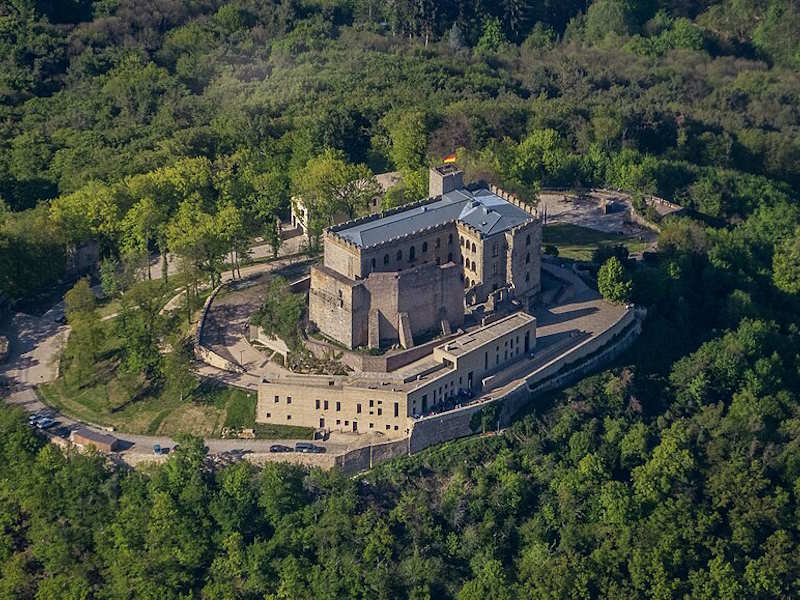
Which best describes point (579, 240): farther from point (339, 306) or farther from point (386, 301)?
point (339, 306)

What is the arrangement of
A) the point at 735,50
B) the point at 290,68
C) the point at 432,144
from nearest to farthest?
the point at 432,144, the point at 290,68, the point at 735,50

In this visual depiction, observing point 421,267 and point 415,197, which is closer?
point 421,267

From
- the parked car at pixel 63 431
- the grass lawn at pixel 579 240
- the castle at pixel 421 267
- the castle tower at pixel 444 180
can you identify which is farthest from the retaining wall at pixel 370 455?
the grass lawn at pixel 579 240

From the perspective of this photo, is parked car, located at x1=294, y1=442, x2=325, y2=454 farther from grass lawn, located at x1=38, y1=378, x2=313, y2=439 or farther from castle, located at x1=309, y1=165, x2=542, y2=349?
castle, located at x1=309, y1=165, x2=542, y2=349

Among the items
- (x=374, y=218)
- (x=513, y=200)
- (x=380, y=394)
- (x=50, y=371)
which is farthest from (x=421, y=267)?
(x=50, y=371)

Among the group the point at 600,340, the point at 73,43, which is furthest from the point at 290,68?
the point at 600,340

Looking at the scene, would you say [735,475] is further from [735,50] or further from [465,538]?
[735,50]

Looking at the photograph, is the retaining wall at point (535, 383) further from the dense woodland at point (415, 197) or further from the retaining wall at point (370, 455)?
the dense woodland at point (415, 197)
